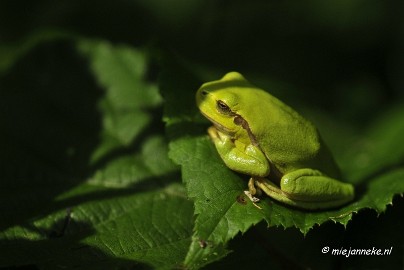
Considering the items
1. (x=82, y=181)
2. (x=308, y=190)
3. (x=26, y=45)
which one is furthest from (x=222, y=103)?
(x=26, y=45)

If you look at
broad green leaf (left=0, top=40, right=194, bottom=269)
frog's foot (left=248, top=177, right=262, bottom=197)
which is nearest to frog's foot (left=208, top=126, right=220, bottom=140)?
frog's foot (left=248, top=177, right=262, bottom=197)

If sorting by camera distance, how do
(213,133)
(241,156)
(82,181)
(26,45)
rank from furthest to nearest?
1. (26,45)
2. (82,181)
3. (213,133)
4. (241,156)

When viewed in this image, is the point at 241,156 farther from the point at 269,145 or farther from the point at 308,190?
the point at 308,190

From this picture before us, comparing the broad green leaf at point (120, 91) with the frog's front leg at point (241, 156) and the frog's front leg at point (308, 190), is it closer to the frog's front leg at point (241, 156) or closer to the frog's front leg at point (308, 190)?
the frog's front leg at point (241, 156)

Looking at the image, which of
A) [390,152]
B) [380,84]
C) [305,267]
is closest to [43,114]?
[305,267]

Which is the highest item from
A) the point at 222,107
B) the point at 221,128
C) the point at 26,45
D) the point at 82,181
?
the point at 222,107

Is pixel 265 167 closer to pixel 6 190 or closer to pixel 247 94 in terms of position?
pixel 247 94

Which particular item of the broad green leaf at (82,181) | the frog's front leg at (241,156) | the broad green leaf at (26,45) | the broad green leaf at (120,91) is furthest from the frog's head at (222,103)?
the broad green leaf at (26,45)
